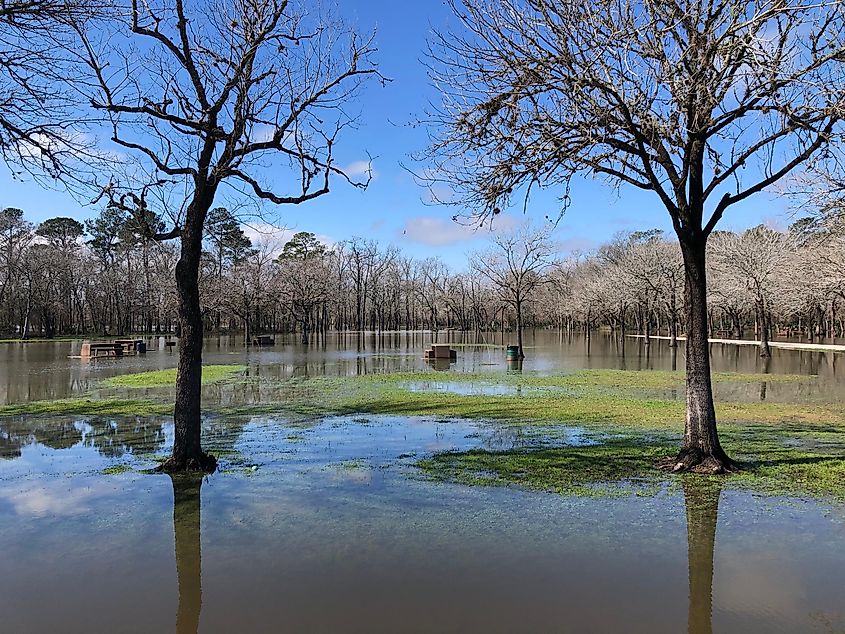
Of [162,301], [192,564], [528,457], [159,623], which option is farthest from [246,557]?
[162,301]

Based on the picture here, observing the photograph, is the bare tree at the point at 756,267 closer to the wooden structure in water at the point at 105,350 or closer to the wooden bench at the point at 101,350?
the wooden structure in water at the point at 105,350

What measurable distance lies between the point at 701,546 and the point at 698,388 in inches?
119

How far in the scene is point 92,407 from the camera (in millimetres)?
14078

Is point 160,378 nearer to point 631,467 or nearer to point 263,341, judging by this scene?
point 631,467

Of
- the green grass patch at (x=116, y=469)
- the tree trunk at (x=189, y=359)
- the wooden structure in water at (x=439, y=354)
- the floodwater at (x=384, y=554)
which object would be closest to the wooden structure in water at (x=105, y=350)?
the wooden structure in water at (x=439, y=354)

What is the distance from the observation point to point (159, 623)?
4.04 m

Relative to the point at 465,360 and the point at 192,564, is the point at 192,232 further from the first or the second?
the point at 465,360

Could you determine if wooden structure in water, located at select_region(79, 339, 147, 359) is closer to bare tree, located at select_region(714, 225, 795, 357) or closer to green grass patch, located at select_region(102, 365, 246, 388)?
green grass patch, located at select_region(102, 365, 246, 388)

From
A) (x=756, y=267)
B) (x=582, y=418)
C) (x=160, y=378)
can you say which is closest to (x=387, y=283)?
(x=756, y=267)

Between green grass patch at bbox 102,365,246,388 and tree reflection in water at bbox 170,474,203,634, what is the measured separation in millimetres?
12290

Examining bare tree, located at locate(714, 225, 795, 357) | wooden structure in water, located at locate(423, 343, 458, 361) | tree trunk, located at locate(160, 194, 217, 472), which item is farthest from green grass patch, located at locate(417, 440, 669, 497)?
bare tree, located at locate(714, 225, 795, 357)

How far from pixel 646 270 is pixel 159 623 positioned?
46979 mm

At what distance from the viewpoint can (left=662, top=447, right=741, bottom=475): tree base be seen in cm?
763

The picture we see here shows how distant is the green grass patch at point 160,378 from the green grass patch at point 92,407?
350cm
